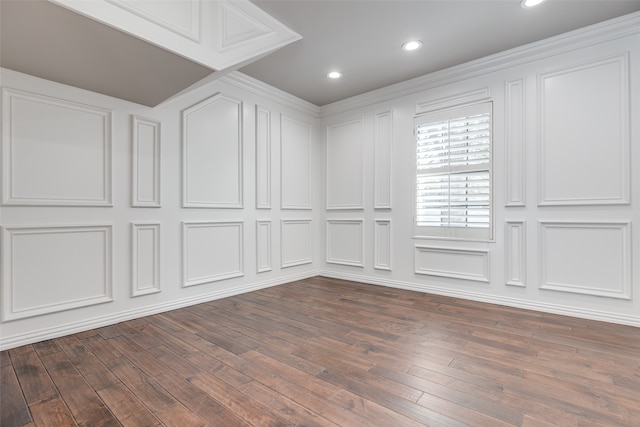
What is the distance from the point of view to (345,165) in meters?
4.62

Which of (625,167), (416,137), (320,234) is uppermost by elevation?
(416,137)

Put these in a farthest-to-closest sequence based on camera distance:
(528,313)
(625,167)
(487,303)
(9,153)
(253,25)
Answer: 1. (487,303)
2. (528,313)
3. (625,167)
4. (253,25)
5. (9,153)

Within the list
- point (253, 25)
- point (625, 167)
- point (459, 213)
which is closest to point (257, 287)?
point (459, 213)

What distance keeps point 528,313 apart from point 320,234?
111 inches

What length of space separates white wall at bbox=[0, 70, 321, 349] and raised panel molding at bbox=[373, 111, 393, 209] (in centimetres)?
117

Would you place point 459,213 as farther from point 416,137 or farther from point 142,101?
point 142,101

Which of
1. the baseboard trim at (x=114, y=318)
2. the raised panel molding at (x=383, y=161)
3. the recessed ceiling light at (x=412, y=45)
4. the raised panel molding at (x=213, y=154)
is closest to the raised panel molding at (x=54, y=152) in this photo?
the raised panel molding at (x=213, y=154)

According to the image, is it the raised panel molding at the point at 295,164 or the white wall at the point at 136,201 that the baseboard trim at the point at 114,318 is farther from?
the raised panel molding at the point at 295,164

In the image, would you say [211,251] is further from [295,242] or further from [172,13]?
[172,13]

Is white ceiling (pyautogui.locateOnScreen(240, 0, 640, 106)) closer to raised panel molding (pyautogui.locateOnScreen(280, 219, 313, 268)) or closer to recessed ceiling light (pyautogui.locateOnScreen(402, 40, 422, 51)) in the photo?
recessed ceiling light (pyautogui.locateOnScreen(402, 40, 422, 51))

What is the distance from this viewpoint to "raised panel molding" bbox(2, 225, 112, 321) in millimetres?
2262

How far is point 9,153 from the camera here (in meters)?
2.25

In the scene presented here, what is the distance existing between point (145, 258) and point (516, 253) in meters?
3.68

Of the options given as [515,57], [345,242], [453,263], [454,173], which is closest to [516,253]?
[453,263]
